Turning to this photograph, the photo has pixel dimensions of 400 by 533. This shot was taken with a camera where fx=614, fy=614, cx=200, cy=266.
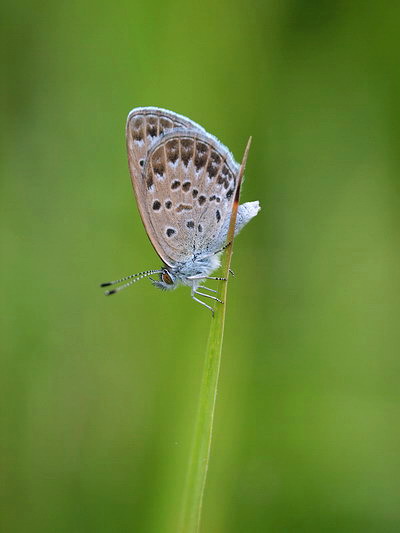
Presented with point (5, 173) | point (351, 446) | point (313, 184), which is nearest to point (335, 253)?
point (313, 184)

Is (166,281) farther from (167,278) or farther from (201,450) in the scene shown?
(201,450)

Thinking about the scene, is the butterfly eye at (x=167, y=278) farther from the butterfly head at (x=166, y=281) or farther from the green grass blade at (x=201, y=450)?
the green grass blade at (x=201, y=450)

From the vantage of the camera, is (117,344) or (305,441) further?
(117,344)

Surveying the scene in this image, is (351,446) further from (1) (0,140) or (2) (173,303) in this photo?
(1) (0,140)

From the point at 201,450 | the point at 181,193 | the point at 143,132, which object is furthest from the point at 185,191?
the point at 201,450

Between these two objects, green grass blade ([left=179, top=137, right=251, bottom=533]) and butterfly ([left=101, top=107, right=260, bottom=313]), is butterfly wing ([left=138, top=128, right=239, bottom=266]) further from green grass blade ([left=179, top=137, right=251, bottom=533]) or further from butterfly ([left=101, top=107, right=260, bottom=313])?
green grass blade ([left=179, top=137, right=251, bottom=533])

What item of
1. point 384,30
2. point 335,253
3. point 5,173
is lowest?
point 335,253

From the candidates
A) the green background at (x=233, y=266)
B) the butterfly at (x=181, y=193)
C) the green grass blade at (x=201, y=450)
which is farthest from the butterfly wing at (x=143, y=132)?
the green grass blade at (x=201, y=450)
